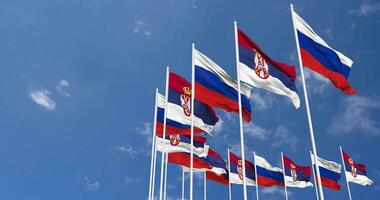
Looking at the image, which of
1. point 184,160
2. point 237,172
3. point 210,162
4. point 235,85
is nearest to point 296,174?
point 237,172

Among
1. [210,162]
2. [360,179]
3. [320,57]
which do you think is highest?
[360,179]

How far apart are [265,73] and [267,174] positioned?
1905 centimetres

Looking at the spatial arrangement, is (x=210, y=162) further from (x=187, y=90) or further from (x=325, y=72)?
(x=325, y=72)

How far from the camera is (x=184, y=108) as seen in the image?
74.1 ft

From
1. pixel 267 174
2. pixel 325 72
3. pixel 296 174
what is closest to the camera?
pixel 325 72

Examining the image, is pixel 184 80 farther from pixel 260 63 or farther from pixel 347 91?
pixel 347 91

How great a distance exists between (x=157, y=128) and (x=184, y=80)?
155 inches

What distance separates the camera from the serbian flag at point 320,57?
628 inches

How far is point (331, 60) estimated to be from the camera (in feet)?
53.1

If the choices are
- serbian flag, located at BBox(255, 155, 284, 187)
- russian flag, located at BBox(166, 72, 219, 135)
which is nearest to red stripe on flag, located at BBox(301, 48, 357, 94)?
russian flag, located at BBox(166, 72, 219, 135)

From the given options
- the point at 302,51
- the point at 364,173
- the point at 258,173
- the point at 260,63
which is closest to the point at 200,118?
the point at 260,63

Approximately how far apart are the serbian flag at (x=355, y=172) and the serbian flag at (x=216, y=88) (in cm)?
2297

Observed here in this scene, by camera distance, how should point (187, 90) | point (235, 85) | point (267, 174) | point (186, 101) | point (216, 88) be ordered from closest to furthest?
point (216, 88)
point (235, 85)
point (186, 101)
point (187, 90)
point (267, 174)

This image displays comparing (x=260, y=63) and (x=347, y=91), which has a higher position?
(x=260, y=63)
